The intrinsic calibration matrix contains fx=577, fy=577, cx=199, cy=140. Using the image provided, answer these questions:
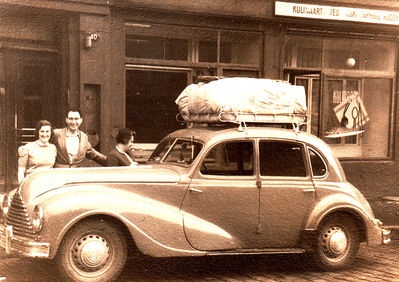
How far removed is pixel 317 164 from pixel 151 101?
16.2 ft

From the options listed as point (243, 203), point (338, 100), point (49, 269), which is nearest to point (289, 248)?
point (243, 203)

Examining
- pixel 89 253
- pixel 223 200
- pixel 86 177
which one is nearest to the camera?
pixel 89 253

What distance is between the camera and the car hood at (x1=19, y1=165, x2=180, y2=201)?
5.61m

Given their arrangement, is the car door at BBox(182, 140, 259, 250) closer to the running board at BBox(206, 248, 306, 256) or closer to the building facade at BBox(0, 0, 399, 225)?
the running board at BBox(206, 248, 306, 256)

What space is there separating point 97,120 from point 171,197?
4.96 metres

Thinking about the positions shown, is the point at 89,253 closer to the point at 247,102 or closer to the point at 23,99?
the point at 247,102

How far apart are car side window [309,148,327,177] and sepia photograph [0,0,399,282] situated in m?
0.03

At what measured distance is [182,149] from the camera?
6582 millimetres

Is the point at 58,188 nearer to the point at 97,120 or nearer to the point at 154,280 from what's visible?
the point at 154,280

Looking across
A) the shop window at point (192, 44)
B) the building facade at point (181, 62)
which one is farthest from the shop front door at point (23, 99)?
the shop window at point (192, 44)

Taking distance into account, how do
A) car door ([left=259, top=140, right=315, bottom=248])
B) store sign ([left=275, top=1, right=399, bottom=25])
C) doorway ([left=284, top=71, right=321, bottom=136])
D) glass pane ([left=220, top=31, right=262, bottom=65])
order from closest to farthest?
car door ([left=259, top=140, right=315, bottom=248]) < glass pane ([left=220, top=31, right=262, bottom=65]) < store sign ([left=275, top=1, right=399, bottom=25]) < doorway ([left=284, top=71, right=321, bottom=136])

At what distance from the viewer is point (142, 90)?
10.9 m

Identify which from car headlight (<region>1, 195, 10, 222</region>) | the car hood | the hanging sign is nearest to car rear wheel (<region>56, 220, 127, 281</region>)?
the car hood

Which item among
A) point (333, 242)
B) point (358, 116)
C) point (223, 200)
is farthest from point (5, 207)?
point (358, 116)
